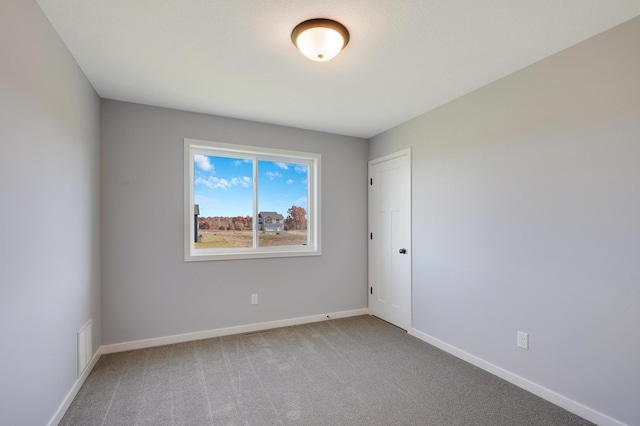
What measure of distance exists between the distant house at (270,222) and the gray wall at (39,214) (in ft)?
5.84

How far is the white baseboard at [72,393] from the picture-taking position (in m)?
1.87

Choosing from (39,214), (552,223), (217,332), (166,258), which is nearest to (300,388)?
(217,332)

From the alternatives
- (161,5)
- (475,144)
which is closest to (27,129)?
(161,5)

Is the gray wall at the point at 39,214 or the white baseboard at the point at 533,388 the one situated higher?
the gray wall at the point at 39,214

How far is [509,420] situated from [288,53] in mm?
2943

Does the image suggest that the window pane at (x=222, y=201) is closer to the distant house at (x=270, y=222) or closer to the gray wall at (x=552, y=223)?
the distant house at (x=270, y=222)

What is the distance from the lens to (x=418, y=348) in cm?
304

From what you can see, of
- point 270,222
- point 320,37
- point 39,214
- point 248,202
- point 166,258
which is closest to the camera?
point 39,214

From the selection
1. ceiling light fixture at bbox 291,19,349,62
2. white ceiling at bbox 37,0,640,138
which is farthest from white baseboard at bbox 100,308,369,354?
ceiling light fixture at bbox 291,19,349,62

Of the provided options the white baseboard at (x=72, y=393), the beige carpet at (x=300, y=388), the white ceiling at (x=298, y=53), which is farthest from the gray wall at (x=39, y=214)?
the beige carpet at (x=300, y=388)

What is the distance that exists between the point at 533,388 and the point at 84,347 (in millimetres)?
3546

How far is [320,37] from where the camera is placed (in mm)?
1835

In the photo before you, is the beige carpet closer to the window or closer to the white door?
the white door

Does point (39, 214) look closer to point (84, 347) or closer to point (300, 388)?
point (84, 347)
